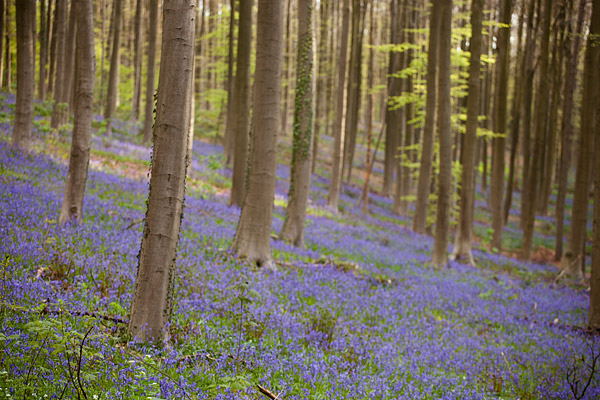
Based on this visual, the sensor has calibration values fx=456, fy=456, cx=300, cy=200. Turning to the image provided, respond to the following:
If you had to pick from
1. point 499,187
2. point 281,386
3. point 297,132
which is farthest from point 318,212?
point 281,386

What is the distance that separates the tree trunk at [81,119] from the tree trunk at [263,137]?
2.85 metres

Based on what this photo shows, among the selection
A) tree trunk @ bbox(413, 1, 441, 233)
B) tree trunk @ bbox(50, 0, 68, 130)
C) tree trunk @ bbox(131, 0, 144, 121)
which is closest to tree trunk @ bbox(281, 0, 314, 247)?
tree trunk @ bbox(413, 1, 441, 233)

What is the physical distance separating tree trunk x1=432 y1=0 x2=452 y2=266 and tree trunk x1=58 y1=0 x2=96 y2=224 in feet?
31.0

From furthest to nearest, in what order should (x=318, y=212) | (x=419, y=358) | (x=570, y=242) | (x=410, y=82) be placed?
1. (x=410, y=82)
2. (x=318, y=212)
3. (x=570, y=242)
4. (x=419, y=358)

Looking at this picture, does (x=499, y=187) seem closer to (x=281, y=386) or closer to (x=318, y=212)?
(x=318, y=212)

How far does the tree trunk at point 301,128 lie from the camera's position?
10742mm

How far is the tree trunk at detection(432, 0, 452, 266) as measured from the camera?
1320 cm

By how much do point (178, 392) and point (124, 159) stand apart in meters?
14.8

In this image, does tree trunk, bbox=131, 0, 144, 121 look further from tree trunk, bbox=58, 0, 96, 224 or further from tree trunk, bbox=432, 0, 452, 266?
tree trunk, bbox=58, 0, 96, 224

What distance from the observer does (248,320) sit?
5.56m

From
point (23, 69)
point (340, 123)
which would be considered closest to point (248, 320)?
point (23, 69)

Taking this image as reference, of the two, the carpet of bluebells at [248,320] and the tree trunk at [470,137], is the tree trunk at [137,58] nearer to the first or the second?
the carpet of bluebells at [248,320]

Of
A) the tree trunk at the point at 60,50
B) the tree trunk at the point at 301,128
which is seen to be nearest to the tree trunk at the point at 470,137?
the tree trunk at the point at 301,128

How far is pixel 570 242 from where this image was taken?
50.9ft
